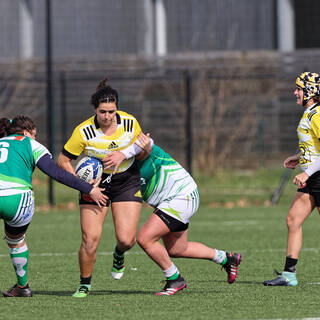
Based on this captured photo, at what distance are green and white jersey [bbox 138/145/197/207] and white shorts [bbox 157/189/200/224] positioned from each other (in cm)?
3

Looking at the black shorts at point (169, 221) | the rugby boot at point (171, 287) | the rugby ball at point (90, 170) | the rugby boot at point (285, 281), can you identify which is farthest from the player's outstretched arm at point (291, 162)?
the rugby ball at point (90, 170)

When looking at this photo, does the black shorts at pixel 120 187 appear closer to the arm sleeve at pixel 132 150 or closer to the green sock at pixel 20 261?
the arm sleeve at pixel 132 150

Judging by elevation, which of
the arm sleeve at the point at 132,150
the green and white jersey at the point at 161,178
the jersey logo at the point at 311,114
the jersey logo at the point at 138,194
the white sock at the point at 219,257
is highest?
the jersey logo at the point at 311,114

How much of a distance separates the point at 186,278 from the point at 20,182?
93.8 inches

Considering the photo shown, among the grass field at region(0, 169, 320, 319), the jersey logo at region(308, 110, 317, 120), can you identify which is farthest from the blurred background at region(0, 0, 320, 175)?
the jersey logo at region(308, 110, 317, 120)

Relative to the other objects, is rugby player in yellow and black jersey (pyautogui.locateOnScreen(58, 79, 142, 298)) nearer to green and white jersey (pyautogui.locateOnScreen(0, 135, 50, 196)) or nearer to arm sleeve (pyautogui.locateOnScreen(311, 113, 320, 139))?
green and white jersey (pyautogui.locateOnScreen(0, 135, 50, 196))

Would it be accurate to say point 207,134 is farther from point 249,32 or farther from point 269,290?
point 269,290

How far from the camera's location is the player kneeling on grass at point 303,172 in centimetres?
900

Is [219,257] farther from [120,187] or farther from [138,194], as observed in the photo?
[120,187]

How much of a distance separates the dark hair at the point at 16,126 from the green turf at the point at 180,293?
147 cm

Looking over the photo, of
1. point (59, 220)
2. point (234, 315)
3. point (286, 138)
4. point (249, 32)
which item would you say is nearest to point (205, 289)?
point (234, 315)

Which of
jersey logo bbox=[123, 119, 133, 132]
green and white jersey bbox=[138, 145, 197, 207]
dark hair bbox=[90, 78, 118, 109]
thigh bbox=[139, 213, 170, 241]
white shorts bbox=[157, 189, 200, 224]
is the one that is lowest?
thigh bbox=[139, 213, 170, 241]

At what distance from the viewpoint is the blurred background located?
75.4 ft

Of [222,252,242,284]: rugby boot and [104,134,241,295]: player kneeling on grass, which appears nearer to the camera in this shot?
[104,134,241,295]: player kneeling on grass
